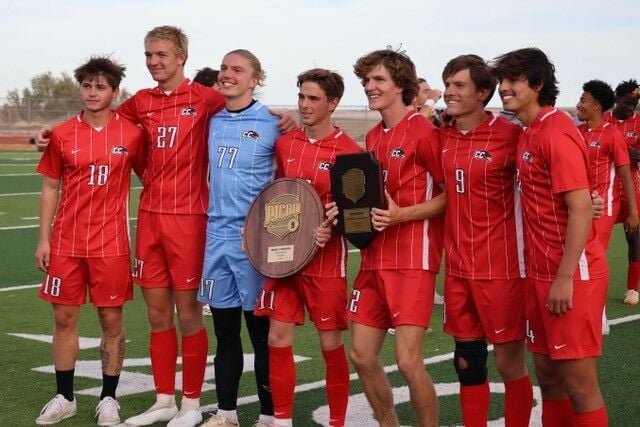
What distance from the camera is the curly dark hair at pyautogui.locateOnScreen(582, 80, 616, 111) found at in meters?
9.36

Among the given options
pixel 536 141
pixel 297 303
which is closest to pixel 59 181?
pixel 297 303

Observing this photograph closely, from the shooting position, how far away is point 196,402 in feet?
21.6

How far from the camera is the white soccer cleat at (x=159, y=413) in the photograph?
6.52 meters

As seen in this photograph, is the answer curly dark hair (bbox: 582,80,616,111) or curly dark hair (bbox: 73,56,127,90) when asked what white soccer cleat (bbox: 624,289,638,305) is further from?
curly dark hair (bbox: 73,56,127,90)

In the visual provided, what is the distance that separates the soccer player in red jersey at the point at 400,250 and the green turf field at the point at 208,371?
0.91 m

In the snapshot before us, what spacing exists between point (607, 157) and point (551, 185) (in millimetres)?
4905

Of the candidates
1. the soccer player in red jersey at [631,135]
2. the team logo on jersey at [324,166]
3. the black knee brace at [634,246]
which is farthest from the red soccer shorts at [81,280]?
the black knee brace at [634,246]

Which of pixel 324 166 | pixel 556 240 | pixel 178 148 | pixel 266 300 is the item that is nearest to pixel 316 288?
pixel 266 300

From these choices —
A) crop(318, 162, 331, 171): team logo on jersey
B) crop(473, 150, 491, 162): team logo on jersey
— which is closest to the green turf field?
crop(318, 162, 331, 171): team logo on jersey

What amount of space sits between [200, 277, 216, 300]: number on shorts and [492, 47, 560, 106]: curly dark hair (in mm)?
2127

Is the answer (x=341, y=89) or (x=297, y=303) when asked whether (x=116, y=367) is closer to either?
(x=297, y=303)

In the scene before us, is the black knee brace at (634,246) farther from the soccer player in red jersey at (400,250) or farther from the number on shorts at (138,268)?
the number on shorts at (138,268)

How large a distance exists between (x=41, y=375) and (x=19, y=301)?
2957mm

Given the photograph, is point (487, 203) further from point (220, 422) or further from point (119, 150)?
point (119, 150)
